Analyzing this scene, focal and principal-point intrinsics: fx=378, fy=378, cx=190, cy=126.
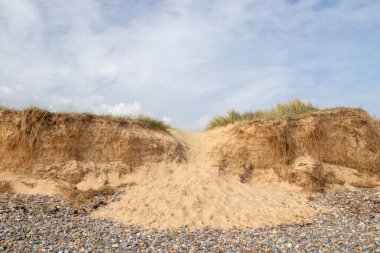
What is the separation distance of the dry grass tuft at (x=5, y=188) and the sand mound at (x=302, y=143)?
225 inches

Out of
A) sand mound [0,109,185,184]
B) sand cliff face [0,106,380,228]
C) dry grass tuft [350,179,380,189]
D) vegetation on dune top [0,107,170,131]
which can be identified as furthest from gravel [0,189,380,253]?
vegetation on dune top [0,107,170,131]

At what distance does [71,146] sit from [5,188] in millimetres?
1991

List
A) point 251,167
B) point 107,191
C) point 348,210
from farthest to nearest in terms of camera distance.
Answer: point 251,167
point 107,191
point 348,210

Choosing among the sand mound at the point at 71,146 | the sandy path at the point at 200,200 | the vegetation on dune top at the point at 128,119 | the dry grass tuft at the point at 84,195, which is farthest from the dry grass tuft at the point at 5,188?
the sandy path at the point at 200,200

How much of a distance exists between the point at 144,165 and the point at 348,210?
5.60m

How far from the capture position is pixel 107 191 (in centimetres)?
991

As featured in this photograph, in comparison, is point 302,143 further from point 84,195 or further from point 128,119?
point 84,195

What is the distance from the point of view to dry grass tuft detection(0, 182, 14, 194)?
9.57 metres

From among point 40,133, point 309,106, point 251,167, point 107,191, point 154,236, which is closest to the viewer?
point 154,236

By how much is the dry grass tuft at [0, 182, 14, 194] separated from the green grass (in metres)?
6.87

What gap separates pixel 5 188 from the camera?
9.67m

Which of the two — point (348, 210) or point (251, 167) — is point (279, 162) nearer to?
point (251, 167)

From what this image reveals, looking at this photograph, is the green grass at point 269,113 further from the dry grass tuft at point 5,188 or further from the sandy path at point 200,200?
the dry grass tuft at point 5,188

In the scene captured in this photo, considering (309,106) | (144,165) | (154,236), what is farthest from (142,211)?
(309,106)
